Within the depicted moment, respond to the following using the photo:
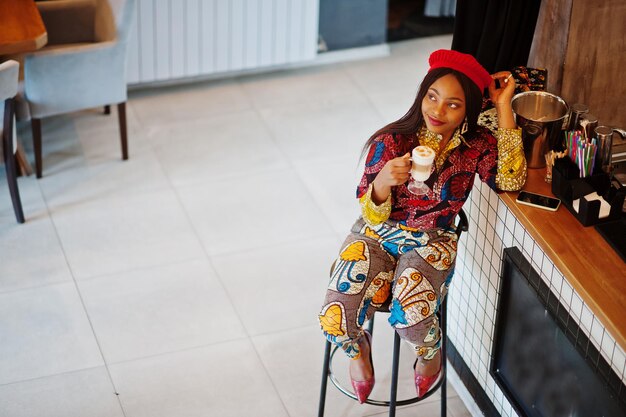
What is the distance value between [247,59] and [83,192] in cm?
145

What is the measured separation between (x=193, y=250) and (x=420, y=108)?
1.76 m

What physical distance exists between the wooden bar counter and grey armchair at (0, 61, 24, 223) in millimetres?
2312

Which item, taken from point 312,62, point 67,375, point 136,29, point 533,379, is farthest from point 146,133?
point 533,379

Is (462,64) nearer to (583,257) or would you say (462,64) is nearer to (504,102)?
(504,102)

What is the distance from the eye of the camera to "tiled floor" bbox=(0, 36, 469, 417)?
12.0ft

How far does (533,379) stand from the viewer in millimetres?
3043

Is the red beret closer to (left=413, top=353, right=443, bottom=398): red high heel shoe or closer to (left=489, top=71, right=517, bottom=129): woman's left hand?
(left=489, top=71, right=517, bottom=129): woman's left hand

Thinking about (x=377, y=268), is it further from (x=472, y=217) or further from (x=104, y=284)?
(x=104, y=284)

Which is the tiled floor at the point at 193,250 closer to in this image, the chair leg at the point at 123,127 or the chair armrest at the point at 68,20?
the chair leg at the point at 123,127

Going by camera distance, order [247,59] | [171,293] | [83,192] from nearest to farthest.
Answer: [171,293] → [83,192] → [247,59]

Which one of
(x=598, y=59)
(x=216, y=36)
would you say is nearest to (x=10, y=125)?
(x=216, y=36)

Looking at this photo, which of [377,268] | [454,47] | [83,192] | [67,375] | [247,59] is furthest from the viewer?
[247,59]

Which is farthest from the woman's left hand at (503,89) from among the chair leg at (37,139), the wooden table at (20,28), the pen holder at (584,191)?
the chair leg at (37,139)

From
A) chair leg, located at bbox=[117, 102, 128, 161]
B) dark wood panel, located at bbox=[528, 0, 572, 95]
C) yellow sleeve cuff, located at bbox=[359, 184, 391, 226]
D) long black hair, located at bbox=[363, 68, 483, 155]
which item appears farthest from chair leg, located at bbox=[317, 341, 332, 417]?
chair leg, located at bbox=[117, 102, 128, 161]
